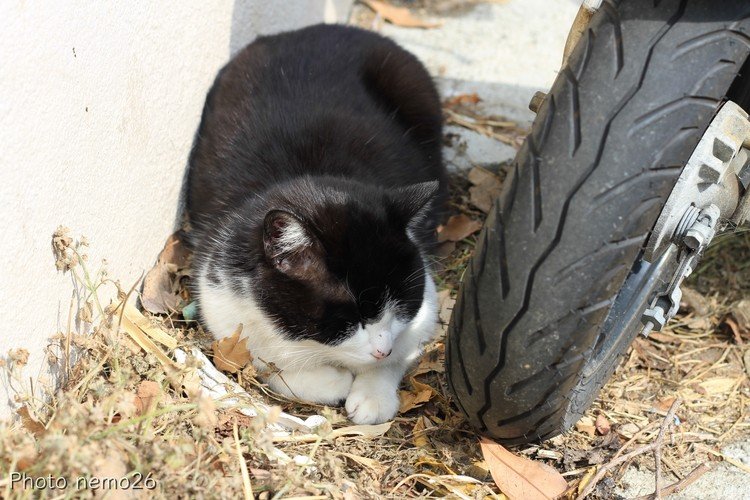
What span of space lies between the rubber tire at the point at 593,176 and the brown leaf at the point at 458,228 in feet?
4.61

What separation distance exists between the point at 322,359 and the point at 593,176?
1126 millimetres

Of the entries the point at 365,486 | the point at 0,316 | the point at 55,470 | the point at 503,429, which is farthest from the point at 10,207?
the point at 503,429

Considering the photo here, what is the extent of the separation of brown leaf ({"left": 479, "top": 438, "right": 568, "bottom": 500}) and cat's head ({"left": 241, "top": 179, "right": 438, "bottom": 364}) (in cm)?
41

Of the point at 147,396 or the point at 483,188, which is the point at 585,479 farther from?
the point at 483,188

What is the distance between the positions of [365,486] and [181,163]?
1466 mm

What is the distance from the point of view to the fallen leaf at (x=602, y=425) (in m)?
2.18

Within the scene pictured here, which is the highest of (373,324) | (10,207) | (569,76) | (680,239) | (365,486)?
(569,76)

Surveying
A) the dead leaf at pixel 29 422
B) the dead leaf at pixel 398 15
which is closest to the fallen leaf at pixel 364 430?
the dead leaf at pixel 29 422

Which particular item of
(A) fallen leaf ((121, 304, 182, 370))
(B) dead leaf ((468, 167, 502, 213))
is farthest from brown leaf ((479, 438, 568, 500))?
(B) dead leaf ((468, 167, 502, 213))

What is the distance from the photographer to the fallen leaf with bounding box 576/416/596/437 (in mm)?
2182

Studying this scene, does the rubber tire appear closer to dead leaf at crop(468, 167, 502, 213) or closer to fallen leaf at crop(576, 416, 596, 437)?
fallen leaf at crop(576, 416, 596, 437)

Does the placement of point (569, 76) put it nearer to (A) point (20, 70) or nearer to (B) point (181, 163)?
(A) point (20, 70)

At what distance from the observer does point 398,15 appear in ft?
14.4

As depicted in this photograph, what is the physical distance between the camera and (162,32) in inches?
97.0
